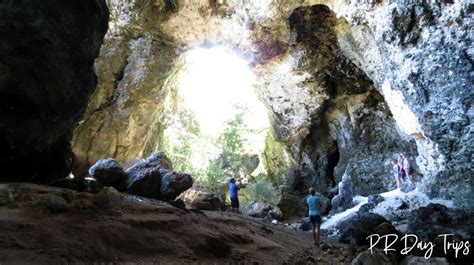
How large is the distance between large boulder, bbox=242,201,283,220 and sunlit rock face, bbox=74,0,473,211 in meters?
1.35

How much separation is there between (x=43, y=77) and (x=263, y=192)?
1580cm

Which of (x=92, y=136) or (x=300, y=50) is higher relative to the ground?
(x=300, y=50)

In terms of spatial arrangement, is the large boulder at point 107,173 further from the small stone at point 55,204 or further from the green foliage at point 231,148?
the green foliage at point 231,148

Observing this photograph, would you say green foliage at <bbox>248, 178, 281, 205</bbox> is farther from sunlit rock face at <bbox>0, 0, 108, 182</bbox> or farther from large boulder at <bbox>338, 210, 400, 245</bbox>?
sunlit rock face at <bbox>0, 0, 108, 182</bbox>

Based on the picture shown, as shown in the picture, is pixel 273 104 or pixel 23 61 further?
pixel 273 104

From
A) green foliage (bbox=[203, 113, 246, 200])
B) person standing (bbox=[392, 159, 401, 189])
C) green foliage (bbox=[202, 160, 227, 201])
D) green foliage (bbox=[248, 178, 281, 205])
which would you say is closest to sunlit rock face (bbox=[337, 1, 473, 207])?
person standing (bbox=[392, 159, 401, 189])

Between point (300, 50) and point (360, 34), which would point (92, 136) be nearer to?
point (300, 50)

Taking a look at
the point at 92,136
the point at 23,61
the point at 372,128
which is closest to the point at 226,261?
the point at 23,61

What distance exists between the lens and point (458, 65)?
9945 millimetres

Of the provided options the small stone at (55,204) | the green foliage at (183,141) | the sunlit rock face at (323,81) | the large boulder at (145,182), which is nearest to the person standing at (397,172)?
the sunlit rock face at (323,81)

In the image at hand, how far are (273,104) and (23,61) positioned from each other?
1568cm

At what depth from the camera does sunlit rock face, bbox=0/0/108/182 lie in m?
5.01

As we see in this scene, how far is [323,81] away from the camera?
1755 centimetres

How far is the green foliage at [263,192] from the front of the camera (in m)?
19.0
